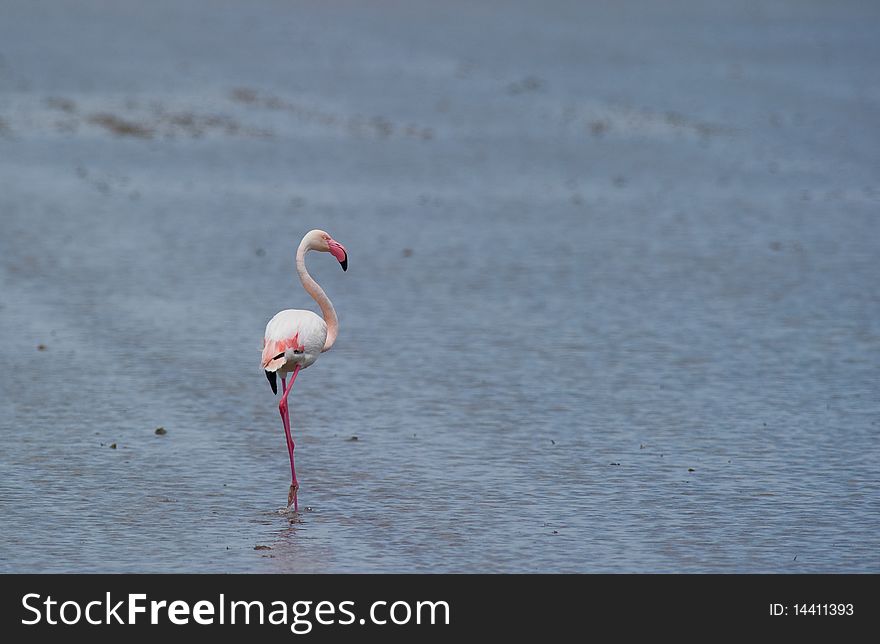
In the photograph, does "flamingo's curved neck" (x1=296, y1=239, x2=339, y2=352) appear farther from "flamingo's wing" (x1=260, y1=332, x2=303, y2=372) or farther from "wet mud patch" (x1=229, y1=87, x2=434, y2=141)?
"wet mud patch" (x1=229, y1=87, x2=434, y2=141)

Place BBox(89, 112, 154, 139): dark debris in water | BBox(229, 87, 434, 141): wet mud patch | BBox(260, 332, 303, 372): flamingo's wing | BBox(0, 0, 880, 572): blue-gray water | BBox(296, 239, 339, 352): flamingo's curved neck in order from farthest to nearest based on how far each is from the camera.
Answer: BBox(229, 87, 434, 141): wet mud patch, BBox(89, 112, 154, 139): dark debris in water, BBox(296, 239, 339, 352): flamingo's curved neck, BBox(260, 332, 303, 372): flamingo's wing, BBox(0, 0, 880, 572): blue-gray water

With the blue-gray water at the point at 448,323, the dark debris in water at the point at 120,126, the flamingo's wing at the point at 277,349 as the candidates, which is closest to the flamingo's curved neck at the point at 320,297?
the flamingo's wing at the point at 277,349

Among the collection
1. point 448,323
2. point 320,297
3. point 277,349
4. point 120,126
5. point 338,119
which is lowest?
point 277,349

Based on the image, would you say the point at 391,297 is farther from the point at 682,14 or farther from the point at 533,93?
the point at 682,14

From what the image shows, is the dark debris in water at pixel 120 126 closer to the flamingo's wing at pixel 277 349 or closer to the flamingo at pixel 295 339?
the flamingo at pixel 295 339

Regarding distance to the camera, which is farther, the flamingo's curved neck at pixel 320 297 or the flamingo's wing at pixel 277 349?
the flamingo's curved neck at pixel 320 297

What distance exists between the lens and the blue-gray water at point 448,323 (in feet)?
34.1

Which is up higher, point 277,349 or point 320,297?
point 320,297

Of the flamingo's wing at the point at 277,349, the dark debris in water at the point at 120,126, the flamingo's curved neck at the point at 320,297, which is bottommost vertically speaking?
the flamingo's wing at the point at 277,349

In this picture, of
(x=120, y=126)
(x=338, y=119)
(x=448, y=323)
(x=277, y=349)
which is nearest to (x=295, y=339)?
(x=277, y=349)

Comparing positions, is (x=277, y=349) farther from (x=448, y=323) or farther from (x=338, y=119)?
(x=338, y=119)

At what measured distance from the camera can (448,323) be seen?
16.8m

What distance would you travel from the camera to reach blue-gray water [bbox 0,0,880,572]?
34.1ft

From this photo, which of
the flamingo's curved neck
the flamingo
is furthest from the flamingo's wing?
the flamingo's curved neck
